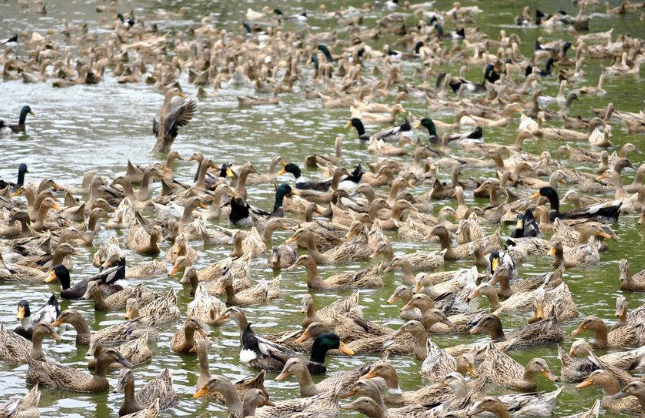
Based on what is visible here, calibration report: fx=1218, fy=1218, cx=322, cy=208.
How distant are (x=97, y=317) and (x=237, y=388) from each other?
354 centimetres

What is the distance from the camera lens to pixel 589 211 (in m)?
20.1

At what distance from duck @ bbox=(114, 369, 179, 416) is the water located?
0.15 meters

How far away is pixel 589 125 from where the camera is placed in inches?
1059

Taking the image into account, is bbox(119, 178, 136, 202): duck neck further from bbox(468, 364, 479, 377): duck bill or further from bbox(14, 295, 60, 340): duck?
bbox(468, 364, 479, 377): duck bill

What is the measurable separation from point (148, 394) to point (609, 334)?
5.59 meters

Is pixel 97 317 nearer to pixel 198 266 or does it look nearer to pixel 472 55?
pixel 198 266

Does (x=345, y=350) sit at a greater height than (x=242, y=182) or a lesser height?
greater

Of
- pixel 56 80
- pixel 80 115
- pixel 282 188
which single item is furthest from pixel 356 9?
pixel 282 188

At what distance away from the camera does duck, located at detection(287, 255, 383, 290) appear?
55.3 ft

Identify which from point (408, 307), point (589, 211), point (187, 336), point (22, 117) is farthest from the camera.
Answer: point (22, 117)

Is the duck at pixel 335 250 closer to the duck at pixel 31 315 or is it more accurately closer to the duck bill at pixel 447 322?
the duck bill at pixel 447 322

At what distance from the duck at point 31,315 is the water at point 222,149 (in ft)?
1.03

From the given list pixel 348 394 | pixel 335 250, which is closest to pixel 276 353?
pixel 348 394

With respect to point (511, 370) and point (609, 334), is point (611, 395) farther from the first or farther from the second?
point (609, 334)
